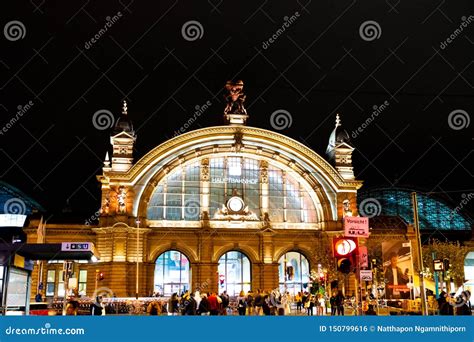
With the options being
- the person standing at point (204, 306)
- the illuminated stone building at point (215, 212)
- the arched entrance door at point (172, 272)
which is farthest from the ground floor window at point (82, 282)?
the person standing at point (204, 306)

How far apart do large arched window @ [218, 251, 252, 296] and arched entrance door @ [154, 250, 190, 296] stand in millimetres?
3440

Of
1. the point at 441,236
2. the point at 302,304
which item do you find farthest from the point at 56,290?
the point at 441,236

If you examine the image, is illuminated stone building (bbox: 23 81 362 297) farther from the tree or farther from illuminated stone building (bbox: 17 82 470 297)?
the tree

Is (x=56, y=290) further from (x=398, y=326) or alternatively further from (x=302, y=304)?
(x=398, y=326)

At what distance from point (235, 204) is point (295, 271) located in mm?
8952

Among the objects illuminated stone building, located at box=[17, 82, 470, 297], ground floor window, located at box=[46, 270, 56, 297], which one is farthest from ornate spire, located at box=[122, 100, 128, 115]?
ground floor window, located at box=[46, 270, 56, 297]

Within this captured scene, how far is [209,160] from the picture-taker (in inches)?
2170

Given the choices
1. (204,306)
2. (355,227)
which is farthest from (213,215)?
(355,227)

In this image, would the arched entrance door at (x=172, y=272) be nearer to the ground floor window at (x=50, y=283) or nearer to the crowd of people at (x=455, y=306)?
the ground floor window at (x=50, y=283)

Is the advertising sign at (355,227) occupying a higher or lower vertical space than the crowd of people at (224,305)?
higher

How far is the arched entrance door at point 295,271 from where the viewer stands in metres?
54.5

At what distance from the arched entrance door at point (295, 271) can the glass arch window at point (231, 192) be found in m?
3.67

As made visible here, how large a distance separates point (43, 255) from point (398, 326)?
17.4 meters

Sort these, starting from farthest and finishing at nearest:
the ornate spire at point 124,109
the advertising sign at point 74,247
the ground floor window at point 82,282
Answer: the ornate spire at point 124,109 < the ground floor window at point 82,282 < the advertising sign at point 74,247
